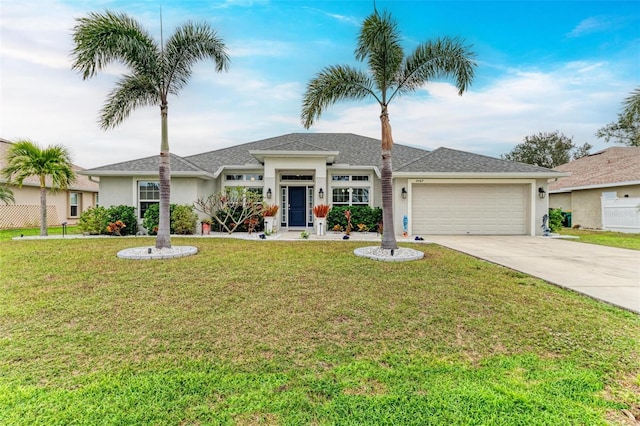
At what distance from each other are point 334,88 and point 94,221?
11.6 metres

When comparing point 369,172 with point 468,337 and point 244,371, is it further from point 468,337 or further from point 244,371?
point 244,371

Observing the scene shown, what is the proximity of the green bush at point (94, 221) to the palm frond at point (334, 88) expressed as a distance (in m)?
10.2

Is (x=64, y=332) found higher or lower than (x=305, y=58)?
lower

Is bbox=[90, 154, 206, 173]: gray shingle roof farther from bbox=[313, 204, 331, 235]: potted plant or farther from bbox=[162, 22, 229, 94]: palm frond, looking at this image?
bbox=[313, 204, 331, 235]: potted plant

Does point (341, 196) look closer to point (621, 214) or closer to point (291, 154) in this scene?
point (291, 154)

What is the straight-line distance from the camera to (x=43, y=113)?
40.7 feet

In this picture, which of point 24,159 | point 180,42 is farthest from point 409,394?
point 24,159

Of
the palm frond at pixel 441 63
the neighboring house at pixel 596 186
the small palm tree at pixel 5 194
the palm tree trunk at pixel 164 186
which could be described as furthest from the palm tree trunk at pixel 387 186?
the small palm tree at pixel 5 194

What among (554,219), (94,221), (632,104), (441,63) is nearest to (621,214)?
(554,219)

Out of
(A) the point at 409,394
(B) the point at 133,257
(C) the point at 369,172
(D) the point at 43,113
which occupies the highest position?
(D) the point at 43,113

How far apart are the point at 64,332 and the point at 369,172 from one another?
13187 mm

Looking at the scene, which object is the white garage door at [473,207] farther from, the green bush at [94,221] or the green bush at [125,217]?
the green bush at [94,221]

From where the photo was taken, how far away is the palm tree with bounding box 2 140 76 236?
11969 mm

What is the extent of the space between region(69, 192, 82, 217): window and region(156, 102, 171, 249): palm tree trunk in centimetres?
1716
